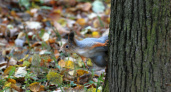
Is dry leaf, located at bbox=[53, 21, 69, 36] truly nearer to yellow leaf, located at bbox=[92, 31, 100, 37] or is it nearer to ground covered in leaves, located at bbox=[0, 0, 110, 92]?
ground covered in leaves, located at bbox=[0, 0, 110, 92]

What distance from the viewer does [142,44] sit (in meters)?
1.51

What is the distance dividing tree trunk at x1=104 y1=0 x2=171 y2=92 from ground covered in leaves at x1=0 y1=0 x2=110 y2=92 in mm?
543

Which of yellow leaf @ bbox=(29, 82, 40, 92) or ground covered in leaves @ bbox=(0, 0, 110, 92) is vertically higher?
ground covered in leaves @ bbox=(0, 0, 110, 92)

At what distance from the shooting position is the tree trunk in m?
1.44

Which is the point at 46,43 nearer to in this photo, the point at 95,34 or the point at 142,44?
the point at 95,34

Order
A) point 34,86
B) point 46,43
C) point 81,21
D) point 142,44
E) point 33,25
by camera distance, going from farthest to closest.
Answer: point 81,21 → point 33,25 → point 46,43 → point 34,86 → point 142,44

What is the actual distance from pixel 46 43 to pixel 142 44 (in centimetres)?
186

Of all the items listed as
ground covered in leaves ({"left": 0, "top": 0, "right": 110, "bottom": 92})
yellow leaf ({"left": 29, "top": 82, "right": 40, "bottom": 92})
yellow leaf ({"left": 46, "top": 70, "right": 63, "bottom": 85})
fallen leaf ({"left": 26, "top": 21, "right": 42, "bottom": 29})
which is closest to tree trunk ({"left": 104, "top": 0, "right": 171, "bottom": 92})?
ground covered in leaves ({"left": 0, "top": 0, "right": 110, "bottom": 92})

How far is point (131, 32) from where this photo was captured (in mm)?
1533

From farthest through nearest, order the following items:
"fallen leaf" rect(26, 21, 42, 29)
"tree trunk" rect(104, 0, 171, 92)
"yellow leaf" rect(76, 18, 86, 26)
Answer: "yellow leaf" rect(76, 18, 86, 26) < "fallen leaf" rect(26, 21, 42, 29) < "tree trunk" rect(104, 0, 171, 92)

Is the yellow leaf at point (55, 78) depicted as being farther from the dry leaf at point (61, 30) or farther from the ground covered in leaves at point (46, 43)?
the dry leaf at point (61, 30)

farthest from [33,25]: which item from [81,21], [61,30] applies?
[81,21]

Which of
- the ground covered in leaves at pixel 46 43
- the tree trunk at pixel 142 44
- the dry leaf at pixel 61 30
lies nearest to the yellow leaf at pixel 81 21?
the ground covered in leaves at pixel 46 43

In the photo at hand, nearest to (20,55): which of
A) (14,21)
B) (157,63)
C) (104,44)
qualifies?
(14,21)
